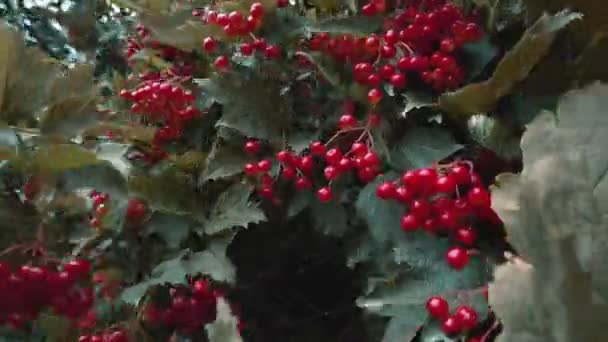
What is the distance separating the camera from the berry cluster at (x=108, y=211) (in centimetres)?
94

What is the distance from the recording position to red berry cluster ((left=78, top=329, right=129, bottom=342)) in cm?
89

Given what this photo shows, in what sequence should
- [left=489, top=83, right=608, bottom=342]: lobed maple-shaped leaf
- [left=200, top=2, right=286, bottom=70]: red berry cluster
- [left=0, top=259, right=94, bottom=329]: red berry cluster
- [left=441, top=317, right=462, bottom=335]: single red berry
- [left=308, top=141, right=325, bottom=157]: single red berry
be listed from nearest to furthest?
[left=489, top=83, right=608, bottom=342]: lobed maple-shaped leaf
[left=441, top=317, right=462, bottom=335]: single red berry
[left=0, top=259, right=94, bottom=329]: red berry cluster
[left=308, top=141, right=325, bottom=157]: single red berry
[left=200, top=2, right=286, bottom=70]: red berry cluster

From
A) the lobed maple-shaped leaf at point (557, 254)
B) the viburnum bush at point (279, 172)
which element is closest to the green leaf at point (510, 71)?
the viburnum bush at point (279, 172)

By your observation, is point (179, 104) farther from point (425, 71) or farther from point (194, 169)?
point (425, 71)

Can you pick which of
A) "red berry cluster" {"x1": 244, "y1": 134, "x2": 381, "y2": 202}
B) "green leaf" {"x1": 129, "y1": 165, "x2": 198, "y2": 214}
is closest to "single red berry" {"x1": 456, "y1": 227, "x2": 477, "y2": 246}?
"red berry cluster" {"x1": 244, "y1": 134, "x2": 381, "y2": 202}

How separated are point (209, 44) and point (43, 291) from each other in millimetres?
399

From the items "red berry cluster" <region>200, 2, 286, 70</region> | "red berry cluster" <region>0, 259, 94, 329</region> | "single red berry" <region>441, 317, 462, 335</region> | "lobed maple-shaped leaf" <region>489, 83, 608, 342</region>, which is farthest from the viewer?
"red berry cluster" <region>200, 2, 286, 70</region>

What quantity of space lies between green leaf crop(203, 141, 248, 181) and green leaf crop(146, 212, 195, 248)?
0.22 ft

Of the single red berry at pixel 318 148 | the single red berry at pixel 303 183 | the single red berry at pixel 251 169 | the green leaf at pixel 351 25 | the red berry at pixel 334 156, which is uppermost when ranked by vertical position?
the green leaf at pixel 351 25

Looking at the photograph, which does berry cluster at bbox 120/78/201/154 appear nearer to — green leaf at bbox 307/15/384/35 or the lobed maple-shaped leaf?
green leaf at bbox 307/15/384/35

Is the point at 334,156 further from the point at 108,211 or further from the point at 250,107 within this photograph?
the point at 108,211

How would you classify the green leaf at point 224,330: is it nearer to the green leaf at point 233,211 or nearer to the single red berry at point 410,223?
the single red berry at point 410,223

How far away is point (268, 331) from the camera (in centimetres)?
103

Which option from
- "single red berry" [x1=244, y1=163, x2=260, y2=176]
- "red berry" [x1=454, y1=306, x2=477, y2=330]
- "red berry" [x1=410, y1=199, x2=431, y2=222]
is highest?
"single red berry" [x1=244, y1=163, x2=260, y2=176]
